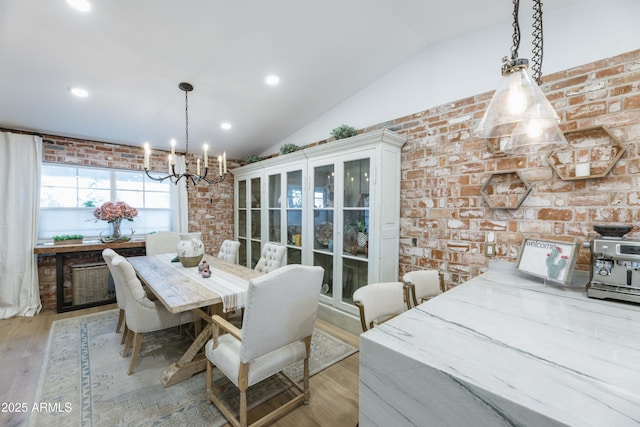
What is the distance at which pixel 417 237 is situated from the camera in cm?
259

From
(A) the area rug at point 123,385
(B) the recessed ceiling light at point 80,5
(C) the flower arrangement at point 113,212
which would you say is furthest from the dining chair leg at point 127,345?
(B) the recessed ceiling light at point 80,5

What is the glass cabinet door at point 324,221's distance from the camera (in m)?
3.04

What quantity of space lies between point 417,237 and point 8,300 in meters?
4.57

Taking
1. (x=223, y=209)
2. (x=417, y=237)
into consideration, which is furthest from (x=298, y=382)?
(x=223, y=209)

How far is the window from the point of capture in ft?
11.2

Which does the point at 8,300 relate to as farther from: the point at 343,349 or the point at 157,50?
the point at 343,349

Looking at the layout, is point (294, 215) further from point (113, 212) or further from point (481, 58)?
point (481, 58)

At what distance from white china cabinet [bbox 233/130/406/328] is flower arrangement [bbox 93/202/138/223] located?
1.91 meters

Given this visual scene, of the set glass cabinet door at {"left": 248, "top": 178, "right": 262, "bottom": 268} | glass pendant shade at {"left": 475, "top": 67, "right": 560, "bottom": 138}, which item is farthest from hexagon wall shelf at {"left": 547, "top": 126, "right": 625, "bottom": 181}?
glass cabinet door at {"left": 248, "top": 178, "right": 262, "bottom": 268}

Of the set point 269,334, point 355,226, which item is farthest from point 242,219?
point 269,334

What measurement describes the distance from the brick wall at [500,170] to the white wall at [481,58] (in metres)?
0.08

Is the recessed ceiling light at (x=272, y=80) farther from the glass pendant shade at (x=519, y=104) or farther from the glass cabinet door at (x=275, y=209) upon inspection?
the glass pendant shade at (x=519, y=104)

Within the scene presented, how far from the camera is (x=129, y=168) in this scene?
383 centimetres

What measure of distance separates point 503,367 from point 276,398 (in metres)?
1.60
